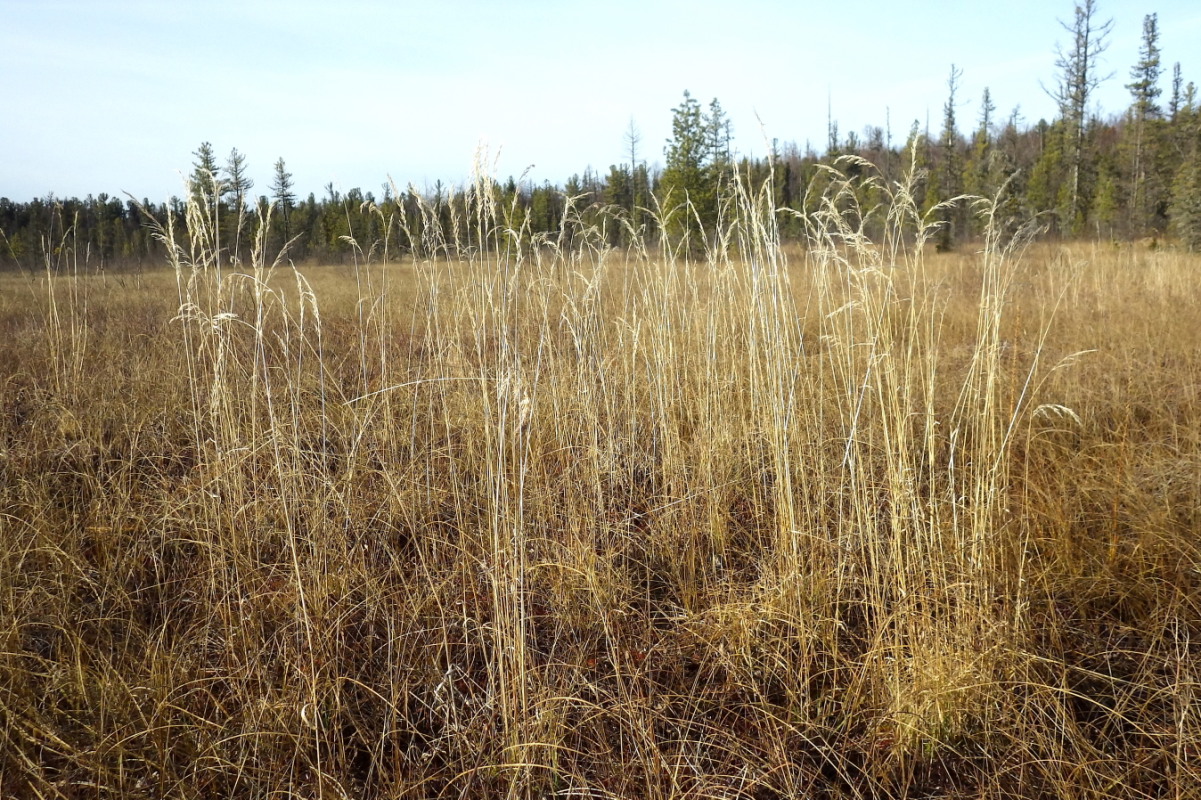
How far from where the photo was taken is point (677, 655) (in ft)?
6.15

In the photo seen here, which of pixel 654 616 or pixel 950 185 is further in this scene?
pixel 950 185

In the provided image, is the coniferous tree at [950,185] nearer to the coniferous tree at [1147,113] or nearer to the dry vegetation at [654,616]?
the coniferous tree at [1147,113]

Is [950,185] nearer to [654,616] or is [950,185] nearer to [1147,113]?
[1147,113]

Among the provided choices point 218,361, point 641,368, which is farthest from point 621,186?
point 218,361

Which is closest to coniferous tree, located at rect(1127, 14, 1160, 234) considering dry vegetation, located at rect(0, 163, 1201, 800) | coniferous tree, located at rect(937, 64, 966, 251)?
coniferous tree, located at rect(937, 64, 966, 251)

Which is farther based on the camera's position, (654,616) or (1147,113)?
(1147,113)

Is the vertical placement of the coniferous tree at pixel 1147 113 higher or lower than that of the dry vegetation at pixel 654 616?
higher

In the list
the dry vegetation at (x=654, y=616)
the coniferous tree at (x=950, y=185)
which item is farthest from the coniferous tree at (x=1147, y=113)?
the dry vegetation at (x=654, y=616)

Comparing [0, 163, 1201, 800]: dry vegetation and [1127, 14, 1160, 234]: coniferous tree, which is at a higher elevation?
[1127, 14, 1160, 234]: coniferous tree

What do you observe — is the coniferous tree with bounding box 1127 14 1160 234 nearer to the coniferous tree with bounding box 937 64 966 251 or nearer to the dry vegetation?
the coniferous tree with bounding box 937 64 966 251

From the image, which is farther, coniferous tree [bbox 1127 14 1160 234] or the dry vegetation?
coniferous tree [bbox 1127 14 1160 234]

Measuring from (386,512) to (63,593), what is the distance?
0.93 m

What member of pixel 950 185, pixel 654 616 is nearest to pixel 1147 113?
pixel 950 185

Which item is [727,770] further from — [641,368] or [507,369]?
[641,368]
